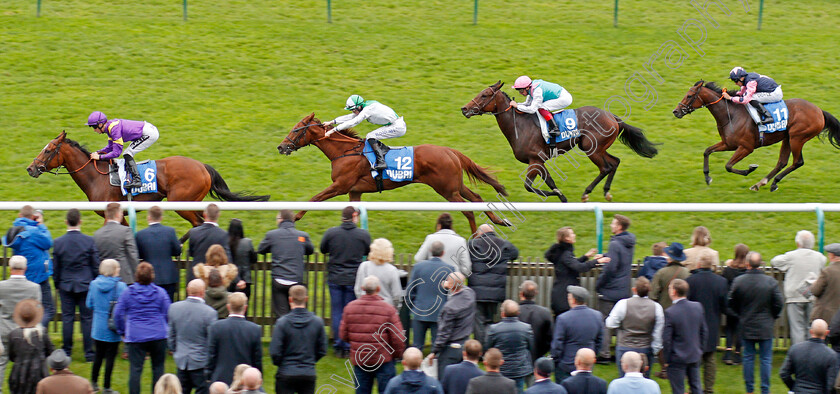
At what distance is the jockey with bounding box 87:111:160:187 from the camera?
11492 mm

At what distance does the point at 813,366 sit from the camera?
714cm

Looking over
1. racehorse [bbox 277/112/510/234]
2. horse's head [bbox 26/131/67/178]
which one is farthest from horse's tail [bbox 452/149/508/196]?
horse's head [bbox 26/131/67/178]

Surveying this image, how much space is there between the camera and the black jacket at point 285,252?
8578 millimetres

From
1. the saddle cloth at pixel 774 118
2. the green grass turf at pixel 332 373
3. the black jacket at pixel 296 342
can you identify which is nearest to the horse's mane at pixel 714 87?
the saddle cloth at pixel 774 118

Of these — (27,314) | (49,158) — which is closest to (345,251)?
(27,314)

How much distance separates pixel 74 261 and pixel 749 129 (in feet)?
32.5

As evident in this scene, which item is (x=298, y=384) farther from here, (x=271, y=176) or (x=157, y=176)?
(x=271, y=176)

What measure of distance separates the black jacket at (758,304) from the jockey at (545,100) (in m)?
5.66

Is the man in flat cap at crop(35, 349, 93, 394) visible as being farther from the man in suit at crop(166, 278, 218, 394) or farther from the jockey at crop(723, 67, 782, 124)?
the jockey at crop(723, 67, 782, 124)

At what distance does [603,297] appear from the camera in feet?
28.0

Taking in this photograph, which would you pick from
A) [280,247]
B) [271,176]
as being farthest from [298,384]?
[271,176]

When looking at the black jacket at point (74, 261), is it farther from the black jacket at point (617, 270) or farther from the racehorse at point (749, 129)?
the racehorse at point (749, 129)

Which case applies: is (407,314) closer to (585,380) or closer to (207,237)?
(207,237)

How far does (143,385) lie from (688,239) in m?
7.24
